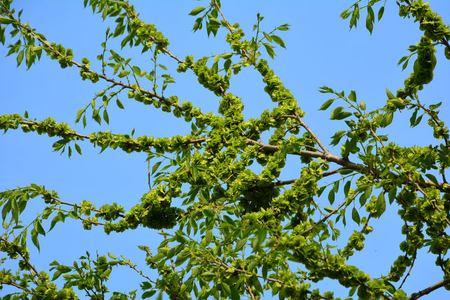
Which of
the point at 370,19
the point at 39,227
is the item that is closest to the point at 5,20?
the point at 39,227

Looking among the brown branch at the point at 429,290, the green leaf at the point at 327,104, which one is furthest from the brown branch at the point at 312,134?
the brown branch at the point at 429,290

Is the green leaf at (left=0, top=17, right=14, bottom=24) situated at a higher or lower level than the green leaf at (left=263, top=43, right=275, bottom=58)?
higher

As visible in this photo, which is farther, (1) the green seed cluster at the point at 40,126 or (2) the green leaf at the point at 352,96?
(1) the green seed cluster at the point at 40,126

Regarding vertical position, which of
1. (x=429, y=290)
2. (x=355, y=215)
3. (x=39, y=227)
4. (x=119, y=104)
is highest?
(x=119, y=104)

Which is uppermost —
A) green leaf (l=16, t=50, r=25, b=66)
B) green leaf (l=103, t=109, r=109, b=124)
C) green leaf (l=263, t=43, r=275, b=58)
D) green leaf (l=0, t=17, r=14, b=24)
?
green leaf (l=0, t=17, r=14, b=24)

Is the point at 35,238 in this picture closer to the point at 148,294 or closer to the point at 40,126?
the point at 148,294

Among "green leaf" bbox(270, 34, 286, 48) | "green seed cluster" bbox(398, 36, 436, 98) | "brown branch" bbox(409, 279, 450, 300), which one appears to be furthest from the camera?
"green leaf" bbox(270, 34, 286, 48)

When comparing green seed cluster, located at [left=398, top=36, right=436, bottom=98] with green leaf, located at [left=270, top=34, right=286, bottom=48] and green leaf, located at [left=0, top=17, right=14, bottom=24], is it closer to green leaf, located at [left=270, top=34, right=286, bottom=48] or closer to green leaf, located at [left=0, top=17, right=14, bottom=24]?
green leaf, located at [left=270, top=34, right=286, bottom=48]

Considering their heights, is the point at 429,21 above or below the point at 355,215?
above

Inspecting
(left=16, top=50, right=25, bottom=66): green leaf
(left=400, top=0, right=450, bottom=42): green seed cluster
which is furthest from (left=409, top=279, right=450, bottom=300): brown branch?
(left=16, top=50, right=25, bottom=66): green leaf

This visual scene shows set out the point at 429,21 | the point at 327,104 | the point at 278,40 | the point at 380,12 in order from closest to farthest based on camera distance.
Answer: the point at 429,21 → the point at 327,104 → the point at 380,12 → the point at 278,40

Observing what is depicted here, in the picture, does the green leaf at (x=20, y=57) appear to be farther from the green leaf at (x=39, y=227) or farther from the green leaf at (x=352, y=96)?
the green leaf at (x=352, y=96)

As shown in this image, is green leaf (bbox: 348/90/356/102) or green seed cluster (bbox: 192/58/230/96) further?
green seed cluster (bbox: 192/58/230/96)

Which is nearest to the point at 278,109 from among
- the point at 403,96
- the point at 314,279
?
the point at 403,96
